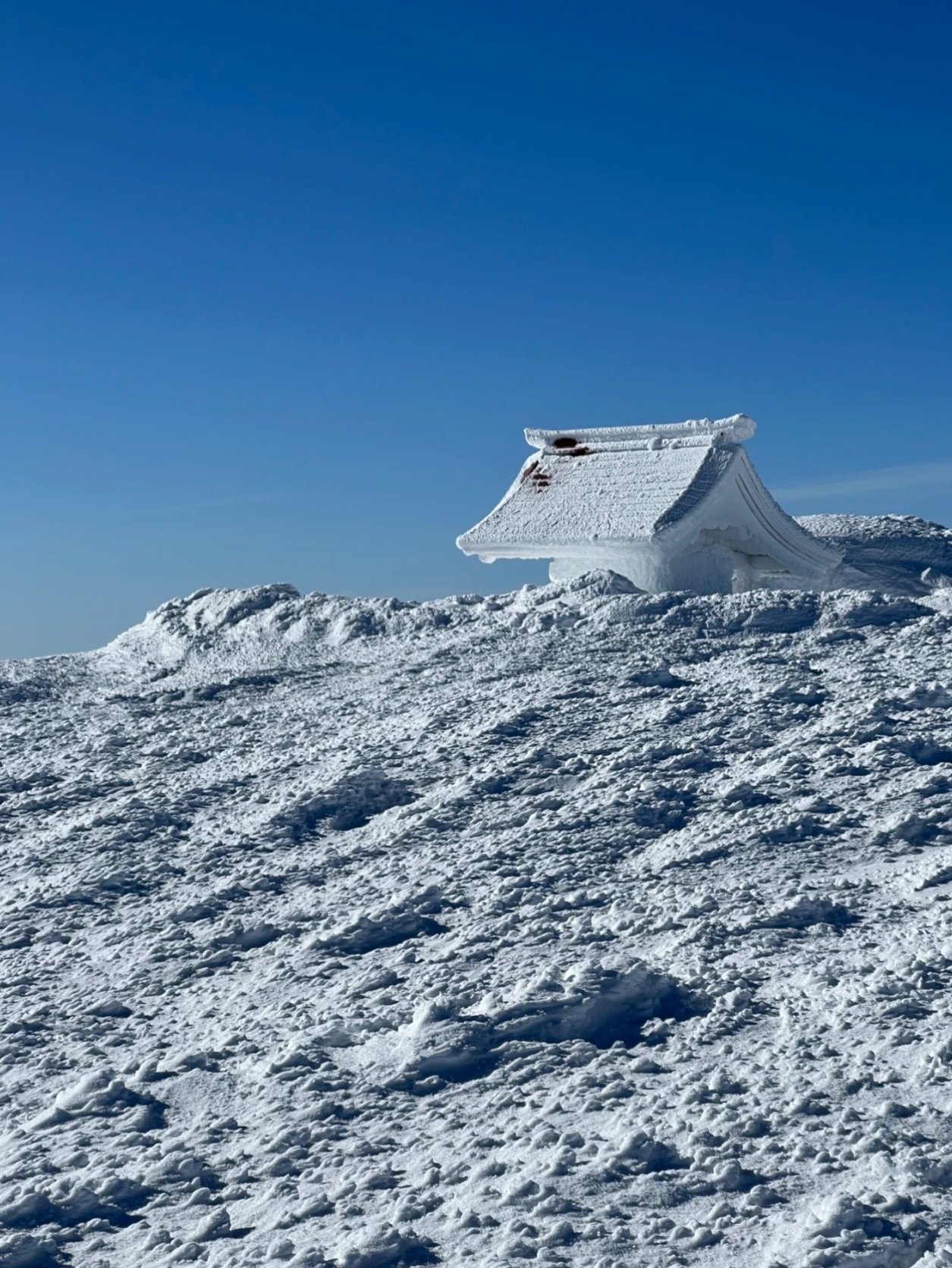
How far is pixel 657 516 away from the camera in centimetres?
809

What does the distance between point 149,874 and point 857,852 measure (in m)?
2.26

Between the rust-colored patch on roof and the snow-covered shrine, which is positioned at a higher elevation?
the rust-colored patch on roof

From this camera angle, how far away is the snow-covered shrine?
816cm

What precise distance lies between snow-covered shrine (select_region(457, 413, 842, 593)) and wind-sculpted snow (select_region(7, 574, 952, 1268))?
7.47 feet

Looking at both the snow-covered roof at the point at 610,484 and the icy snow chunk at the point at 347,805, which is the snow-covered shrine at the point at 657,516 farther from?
the icy snow chunk at the point at 347,805

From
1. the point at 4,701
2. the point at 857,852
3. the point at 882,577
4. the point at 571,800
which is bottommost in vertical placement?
the point at 857,852

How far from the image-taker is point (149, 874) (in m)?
3.99

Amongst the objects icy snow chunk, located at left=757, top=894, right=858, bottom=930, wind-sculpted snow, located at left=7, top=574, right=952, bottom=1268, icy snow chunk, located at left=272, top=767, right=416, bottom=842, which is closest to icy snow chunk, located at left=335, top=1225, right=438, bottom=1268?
wind-sculpted snow, located at left=7, top=574, right=952, bottom=1268

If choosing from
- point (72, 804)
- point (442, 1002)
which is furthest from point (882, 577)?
point (442, 1002)

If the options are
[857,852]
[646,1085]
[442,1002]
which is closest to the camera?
[646,1085]

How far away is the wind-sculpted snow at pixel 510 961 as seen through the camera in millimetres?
2191

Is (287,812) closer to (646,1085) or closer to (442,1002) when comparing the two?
(442,1002)

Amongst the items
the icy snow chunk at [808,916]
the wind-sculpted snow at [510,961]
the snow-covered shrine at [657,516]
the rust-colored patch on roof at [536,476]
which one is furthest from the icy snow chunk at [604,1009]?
the rust-colored patch on roof at [536,476]

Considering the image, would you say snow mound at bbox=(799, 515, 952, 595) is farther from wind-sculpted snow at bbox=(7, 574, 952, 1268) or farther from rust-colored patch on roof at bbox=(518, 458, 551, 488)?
wind-sculpted snow at bbox=(7, 574, 952, 1268)
